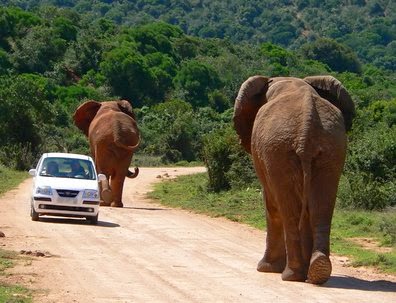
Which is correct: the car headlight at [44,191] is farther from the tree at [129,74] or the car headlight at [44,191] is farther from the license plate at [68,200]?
the tree at [129,74]

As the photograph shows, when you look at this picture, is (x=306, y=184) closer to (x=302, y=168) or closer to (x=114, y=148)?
(x=302, y=168)

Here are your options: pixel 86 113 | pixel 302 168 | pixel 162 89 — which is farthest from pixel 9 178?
pixel 162 89

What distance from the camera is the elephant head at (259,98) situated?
1666 cm

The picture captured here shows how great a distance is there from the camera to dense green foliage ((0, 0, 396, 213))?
34.1m

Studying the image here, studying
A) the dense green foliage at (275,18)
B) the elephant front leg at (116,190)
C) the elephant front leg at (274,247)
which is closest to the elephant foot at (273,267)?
the elephant front leg at (274,247)

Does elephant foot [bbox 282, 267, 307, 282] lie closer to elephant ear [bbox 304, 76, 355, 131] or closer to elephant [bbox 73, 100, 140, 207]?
elephant ear [bbox 304, 76, 355, 131]

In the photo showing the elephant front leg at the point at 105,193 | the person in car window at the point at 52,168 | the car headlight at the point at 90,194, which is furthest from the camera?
the elephant front leg at the point at 105,193

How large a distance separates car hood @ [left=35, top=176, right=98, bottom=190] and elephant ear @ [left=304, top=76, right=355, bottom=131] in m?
8.13

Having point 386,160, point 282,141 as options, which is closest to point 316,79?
point 282,141

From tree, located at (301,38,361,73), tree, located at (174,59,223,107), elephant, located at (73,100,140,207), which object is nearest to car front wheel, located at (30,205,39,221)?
elephant, located at (73,100,140,207)

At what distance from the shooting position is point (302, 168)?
592 inches

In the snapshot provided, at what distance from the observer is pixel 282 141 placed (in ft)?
50.1

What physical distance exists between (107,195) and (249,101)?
12.6m

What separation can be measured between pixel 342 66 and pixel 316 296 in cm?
9341
